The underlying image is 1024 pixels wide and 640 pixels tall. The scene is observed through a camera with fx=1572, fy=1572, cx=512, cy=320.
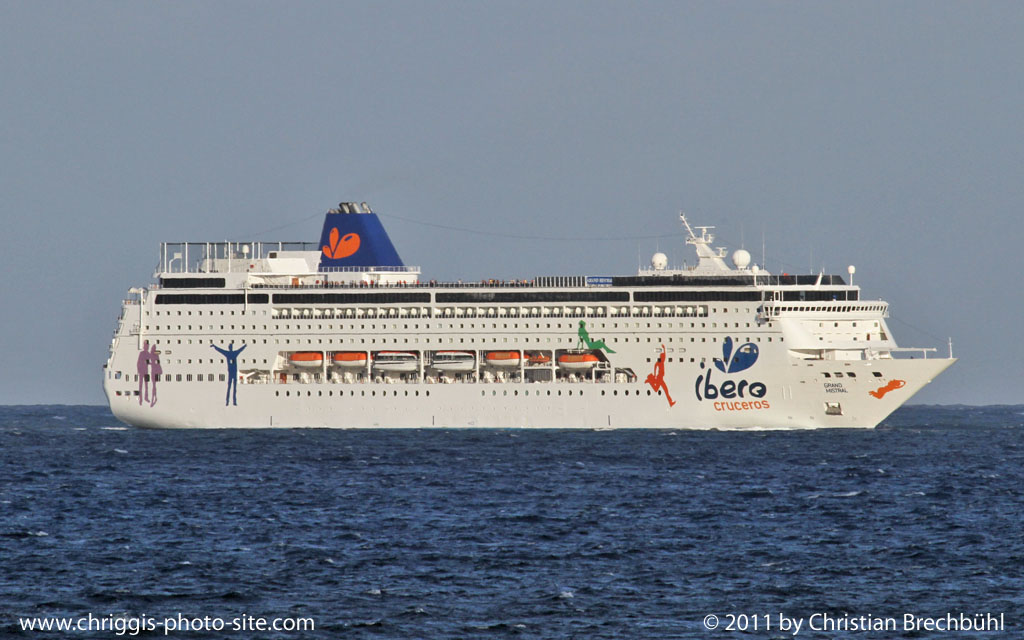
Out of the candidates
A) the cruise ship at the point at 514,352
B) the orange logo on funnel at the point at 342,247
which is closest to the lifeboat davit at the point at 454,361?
the cruise ship at the point at 514,352

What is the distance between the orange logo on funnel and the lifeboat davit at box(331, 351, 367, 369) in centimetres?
701

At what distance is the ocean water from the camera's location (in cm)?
2670

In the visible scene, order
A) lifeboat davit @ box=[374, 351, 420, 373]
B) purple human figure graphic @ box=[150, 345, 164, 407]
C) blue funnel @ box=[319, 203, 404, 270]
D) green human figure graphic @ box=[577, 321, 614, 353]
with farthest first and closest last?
blue funnel @ box=[319, 203, 404, 270], purple human figure graphic @ box=[150, 345, 164, 407], lifeboat davit @ box=[374, 351, 420, 373], green human figure graphic @ box=[577, 321, 614, 353]

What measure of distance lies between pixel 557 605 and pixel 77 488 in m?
21.5

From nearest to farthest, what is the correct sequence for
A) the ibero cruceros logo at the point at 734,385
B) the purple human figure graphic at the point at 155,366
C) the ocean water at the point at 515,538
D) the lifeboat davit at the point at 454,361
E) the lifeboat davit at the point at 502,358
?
the ocean water at the point at 515,538
the ibero cruceros logo at the point at 734,385
the lifeboat davit at the point at 502,358
the lifeboat davit at the point at 454,361
the purple human figure graphic at the point at 155,366

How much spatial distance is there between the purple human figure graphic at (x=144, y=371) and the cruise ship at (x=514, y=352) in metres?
0.06

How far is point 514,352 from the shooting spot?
64.9m

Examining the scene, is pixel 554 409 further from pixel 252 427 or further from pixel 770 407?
pixel 252 427

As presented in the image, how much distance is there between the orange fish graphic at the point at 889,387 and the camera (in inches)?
2441

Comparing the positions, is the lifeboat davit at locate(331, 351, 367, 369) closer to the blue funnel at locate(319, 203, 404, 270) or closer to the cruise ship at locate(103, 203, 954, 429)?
the cruise ship at locate(103, 203, 954, 429)

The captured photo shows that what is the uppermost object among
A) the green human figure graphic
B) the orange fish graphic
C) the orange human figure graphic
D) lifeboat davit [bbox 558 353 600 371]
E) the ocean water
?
the green human figure graphic

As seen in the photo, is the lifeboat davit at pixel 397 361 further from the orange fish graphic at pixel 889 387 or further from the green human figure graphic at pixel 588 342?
the orange fish graphic at pixel 889 387

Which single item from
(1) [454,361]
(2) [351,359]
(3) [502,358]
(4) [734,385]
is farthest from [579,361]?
(2) [351,359]

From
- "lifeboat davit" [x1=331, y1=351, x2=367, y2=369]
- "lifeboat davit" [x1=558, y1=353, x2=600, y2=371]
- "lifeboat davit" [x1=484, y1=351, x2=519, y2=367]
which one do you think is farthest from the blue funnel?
"lifeboat davit" [x1=558, y1=353, x2=600, y2=371]
